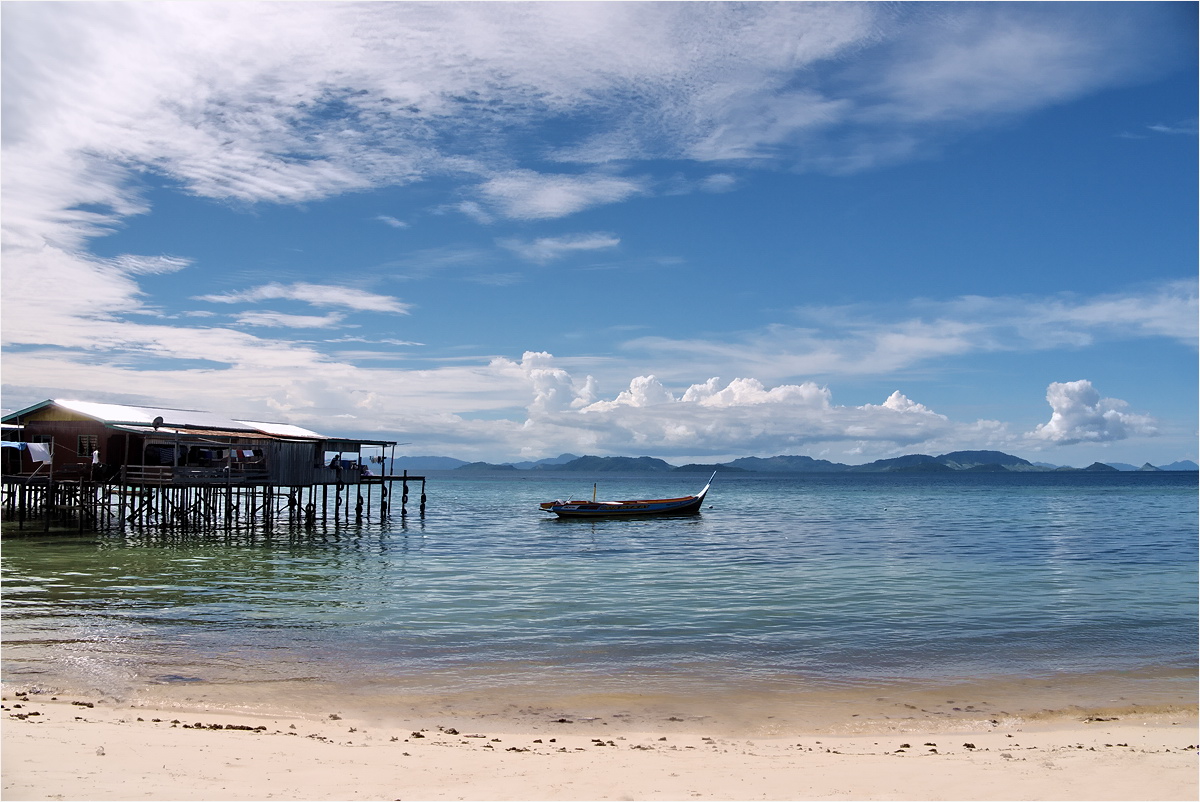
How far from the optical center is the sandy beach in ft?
29.7

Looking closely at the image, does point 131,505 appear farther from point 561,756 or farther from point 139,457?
point 561,756

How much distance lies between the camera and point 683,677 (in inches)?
631

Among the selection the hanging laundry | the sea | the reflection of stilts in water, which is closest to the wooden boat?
the reflection of stilts in water

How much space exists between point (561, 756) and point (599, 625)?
10332 mm

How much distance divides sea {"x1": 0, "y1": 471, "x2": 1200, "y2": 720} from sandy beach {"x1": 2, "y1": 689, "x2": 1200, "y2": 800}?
934mm

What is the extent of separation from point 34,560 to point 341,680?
23.5 m

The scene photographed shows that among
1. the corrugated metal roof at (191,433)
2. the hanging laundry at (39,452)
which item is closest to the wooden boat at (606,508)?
the corrugated metal roof at (191,433)

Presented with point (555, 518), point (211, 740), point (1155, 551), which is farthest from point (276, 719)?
point (555, 518)

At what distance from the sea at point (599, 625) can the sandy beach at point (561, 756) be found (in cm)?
93

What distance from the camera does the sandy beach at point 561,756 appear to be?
9062 millimetres

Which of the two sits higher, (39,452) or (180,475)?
(39,452)

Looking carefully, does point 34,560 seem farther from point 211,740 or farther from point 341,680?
point 211,740

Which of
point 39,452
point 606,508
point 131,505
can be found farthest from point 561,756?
point 606,508

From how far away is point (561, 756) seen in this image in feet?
35.4
